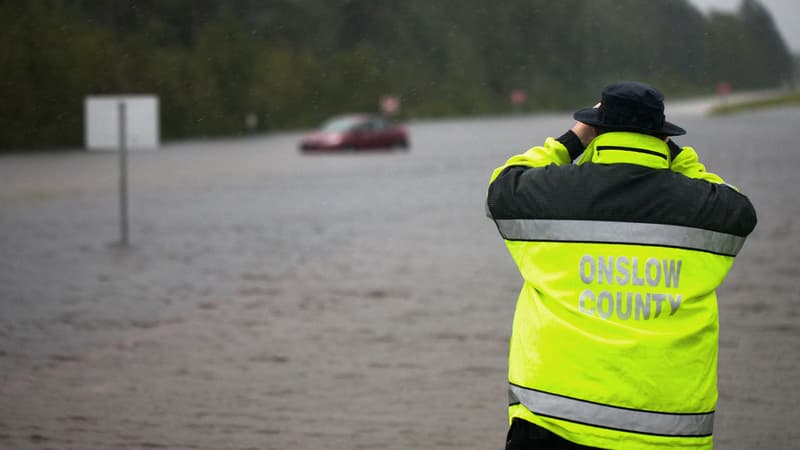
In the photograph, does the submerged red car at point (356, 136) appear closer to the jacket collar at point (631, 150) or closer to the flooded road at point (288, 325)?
the flooded road at point (288, 325)

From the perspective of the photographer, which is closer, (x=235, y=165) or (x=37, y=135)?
(x=235, y=165)

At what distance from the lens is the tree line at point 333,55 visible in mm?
35031

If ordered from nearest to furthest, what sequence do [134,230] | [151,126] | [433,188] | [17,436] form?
[17,436], [151,126], [134,230], [433,188]

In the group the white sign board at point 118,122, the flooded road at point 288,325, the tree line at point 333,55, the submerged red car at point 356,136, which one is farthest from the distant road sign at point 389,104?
the white sign board at point 118,122

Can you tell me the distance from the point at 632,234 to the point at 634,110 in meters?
0.34

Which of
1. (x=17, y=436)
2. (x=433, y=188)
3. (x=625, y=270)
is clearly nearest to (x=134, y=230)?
(x=433, y=188)

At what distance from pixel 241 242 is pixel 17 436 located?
9.12m

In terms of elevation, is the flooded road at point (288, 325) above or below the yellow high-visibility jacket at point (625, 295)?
below

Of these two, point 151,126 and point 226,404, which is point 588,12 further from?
point 226,404

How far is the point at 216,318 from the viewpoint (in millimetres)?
10023

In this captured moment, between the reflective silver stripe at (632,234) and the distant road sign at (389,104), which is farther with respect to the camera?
the distant road sign at (389,104)

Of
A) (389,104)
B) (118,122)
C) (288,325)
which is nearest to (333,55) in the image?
(389,104)

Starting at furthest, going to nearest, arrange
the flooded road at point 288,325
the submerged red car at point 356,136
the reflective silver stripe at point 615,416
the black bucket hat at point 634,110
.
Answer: the submerged red car at point 356,136, the flooded road at point 288,325, the black bucket hat at point 634,110, the reflective silver stripe at point 615,416

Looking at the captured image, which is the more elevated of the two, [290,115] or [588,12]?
[588,12]
